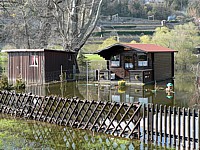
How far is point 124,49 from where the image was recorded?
2938 centimetres

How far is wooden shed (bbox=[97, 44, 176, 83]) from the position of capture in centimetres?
2766

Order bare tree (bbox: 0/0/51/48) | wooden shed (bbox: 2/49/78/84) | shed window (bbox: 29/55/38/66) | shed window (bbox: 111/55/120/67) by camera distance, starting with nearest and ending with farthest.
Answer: wooden shed (bbox: 2/49/78/84), shed window (bbox: 29/55/38/66), shed window (bbox: 111/55/120/67), bare tree (bbox: 0/0/51/48)

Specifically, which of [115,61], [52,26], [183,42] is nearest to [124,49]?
[115,61]

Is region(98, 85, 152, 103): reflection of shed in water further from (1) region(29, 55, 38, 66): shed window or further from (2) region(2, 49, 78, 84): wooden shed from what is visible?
(1) region(29, 55, 38, 66): shed window

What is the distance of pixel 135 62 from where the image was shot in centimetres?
2909

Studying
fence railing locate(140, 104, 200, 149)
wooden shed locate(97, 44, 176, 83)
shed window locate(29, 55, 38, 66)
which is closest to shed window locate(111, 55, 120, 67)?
wooden shed locate(97, 44, 176, 83)

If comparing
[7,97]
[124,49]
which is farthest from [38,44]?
[7,97]

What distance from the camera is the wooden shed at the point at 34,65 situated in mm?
28828

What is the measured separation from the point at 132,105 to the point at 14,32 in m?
35.0

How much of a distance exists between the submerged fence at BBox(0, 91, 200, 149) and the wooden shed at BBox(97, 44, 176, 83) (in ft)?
46.2

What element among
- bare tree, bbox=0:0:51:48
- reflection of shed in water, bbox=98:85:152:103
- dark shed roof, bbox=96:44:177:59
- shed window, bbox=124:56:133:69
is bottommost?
reflection of shed in water, bbox=98:85:152:103

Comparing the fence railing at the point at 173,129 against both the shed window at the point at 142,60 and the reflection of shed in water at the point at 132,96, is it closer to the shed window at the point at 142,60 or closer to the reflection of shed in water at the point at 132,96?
the reflection of shed in water at the point at 132,96

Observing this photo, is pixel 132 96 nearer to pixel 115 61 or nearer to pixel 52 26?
pixel 115 61

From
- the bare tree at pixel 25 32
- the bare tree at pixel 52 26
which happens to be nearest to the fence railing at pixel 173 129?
the bare tree at pixel 52 26
